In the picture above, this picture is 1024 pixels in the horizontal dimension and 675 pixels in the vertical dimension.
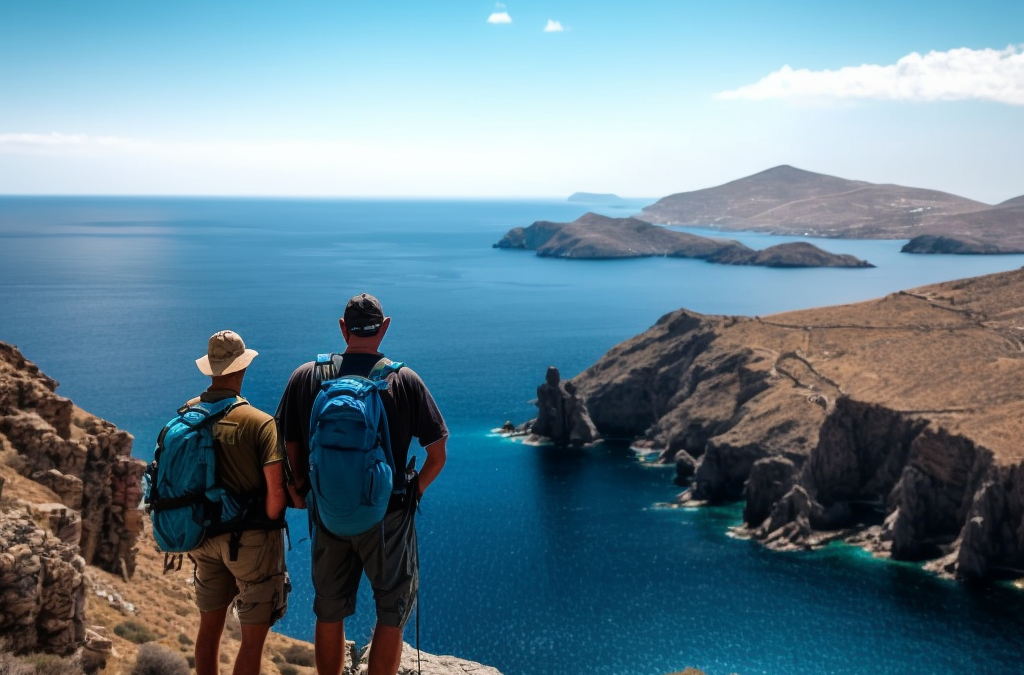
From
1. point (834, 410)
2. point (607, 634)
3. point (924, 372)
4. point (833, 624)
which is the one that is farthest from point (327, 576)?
point (924, 372)

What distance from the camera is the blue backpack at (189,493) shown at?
9.20m

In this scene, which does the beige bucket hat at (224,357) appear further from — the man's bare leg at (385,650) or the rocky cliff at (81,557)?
the rocky cliff at (81,557)

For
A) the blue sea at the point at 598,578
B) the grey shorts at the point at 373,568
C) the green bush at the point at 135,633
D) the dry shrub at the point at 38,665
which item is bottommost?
the blue sea at the point at 598,578

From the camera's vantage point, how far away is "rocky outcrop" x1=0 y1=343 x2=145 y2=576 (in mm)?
24625

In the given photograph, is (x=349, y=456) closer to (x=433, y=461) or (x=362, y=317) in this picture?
(x=433, y=461)

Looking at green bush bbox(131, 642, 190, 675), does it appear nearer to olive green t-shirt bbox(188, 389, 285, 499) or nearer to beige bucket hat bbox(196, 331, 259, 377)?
Answer: olive green t-shirt bbox(188, 389, 285, 499)

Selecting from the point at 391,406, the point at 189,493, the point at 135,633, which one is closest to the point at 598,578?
the point at 135,633

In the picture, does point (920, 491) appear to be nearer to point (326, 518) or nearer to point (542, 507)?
point (542, 507)

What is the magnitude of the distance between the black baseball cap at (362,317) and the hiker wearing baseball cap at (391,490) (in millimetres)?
10

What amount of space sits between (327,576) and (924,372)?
295 ft

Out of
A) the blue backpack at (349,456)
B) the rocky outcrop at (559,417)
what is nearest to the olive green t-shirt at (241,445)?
the blue backpack at (349,456)

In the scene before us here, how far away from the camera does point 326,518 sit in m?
8.55

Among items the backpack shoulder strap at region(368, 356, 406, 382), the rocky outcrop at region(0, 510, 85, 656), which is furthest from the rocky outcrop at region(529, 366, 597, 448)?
the backpack shoulder strap at region(368, 356, 406, 382)

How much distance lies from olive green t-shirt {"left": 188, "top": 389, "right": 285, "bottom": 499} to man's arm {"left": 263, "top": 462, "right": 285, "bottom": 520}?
0.17 meters
